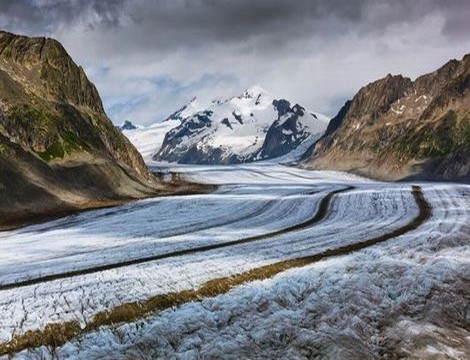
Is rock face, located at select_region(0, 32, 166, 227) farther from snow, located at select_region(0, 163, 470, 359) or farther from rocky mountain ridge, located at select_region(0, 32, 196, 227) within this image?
snow, located at select_region(0, 163, 470, 359)

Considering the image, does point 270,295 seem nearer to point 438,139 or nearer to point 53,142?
point 53,142

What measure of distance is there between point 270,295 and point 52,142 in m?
60.8

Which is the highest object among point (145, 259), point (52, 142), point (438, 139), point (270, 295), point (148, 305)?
point (52, 142)

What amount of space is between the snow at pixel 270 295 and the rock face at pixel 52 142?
25252 mm

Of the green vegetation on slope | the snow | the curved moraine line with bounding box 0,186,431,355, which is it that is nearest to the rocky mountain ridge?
the snow

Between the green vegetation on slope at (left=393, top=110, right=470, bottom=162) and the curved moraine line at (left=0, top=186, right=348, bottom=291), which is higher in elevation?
the green vegetation on slope at (left=393, top=110, right=470, bottom=162)

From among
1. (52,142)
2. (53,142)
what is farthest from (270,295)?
(53,142)

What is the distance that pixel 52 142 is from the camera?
7038 cm

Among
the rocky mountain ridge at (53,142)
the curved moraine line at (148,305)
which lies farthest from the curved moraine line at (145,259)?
the rocky mountain ridge at (53,142)

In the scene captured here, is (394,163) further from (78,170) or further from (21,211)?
(21,211)

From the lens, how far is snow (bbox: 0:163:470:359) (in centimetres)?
1250

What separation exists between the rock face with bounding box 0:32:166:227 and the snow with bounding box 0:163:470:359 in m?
25.3

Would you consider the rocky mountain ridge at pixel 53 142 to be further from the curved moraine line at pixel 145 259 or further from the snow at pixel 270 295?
the curved moraine line at pixel 145 259

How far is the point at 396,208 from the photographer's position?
39156 mm
